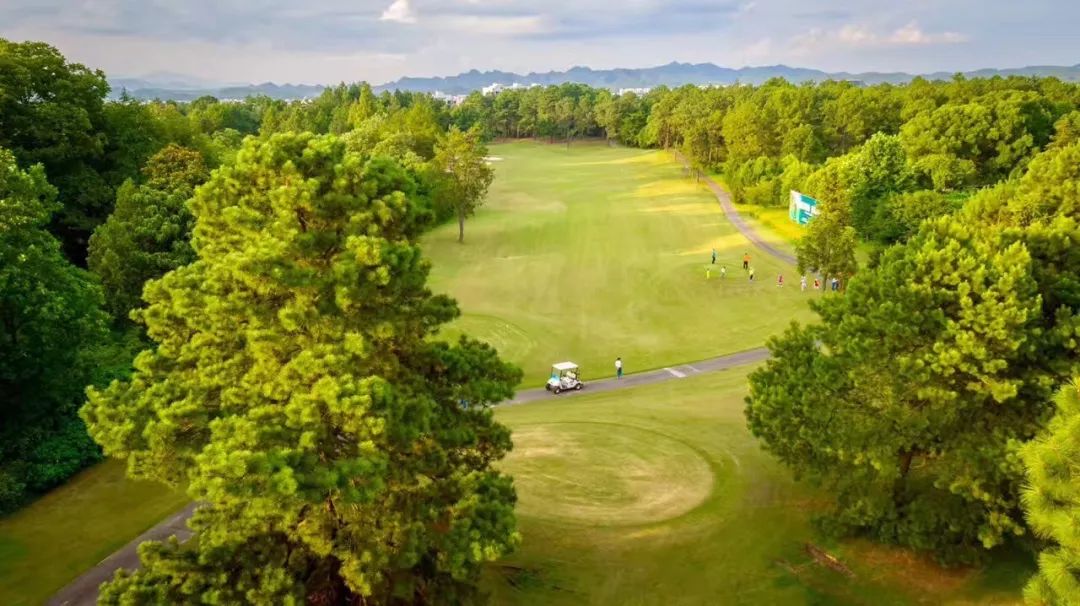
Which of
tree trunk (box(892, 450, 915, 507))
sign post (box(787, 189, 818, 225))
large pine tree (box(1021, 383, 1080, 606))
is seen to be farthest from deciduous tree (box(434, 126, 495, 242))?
large pine tree (box(1021, 383, 1080, 606))

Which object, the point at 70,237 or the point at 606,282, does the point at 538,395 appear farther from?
the point at 70,237

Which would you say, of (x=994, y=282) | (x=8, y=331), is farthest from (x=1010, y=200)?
(x=8, y=331)

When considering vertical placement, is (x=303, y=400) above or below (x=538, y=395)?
above

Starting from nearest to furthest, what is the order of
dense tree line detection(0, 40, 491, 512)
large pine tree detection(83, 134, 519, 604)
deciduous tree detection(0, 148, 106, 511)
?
large pine tree detection(83, 134, 519, 604) < deciduous tree detection(0, 148, 106, 511) < dense tree line detection(0, 40, 491, 512)

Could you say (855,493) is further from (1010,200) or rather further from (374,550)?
(374,550)

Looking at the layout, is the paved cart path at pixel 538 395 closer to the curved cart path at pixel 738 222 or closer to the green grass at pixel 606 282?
the curved cart path at pixel 738 222

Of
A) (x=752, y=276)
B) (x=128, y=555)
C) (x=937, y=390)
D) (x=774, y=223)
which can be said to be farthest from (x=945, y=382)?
(x=774, y=223)

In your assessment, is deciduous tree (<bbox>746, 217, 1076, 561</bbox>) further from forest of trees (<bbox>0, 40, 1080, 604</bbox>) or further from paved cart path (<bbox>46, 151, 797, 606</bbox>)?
paved cart path (<bbox>46, 151, 797, 606</bbox>)
